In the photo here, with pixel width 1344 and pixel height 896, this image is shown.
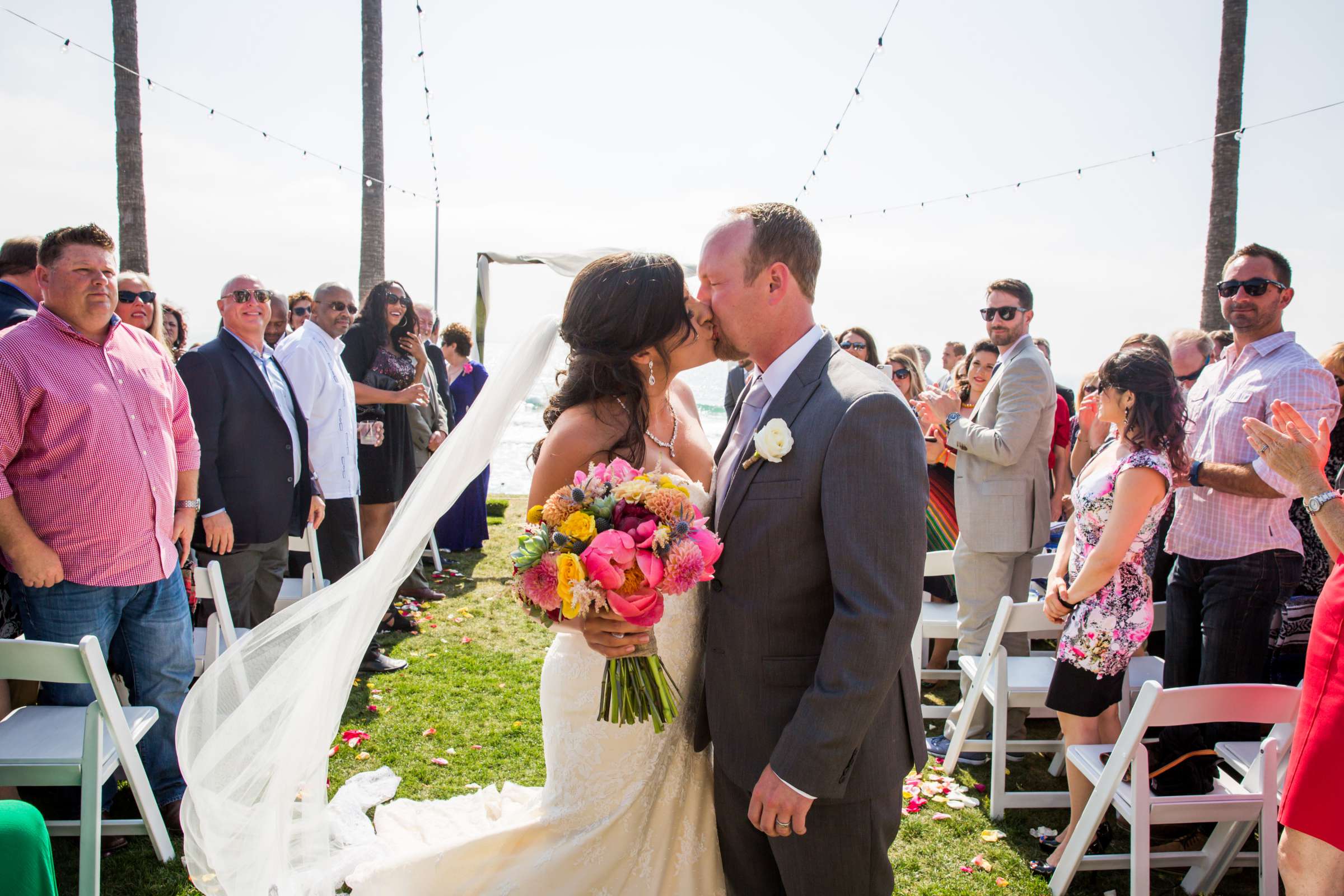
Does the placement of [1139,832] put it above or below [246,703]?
below

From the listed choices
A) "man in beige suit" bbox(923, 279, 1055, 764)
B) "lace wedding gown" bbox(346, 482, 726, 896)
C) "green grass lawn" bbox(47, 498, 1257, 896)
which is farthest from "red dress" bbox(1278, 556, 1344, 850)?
"man in beige suit" bbox(923, 279, 1055, 764)

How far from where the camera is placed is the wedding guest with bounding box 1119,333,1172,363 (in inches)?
144

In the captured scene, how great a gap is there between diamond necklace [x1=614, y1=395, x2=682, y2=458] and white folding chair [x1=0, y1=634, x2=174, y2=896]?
211cm

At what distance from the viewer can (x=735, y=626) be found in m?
2.12

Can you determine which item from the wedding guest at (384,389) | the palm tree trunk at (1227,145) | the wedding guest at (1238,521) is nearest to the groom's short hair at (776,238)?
the wedding guest at (1238,521)

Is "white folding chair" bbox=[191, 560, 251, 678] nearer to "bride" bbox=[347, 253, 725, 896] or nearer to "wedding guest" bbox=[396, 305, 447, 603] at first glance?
"bride" bbox=[347, 253, 725, 896]

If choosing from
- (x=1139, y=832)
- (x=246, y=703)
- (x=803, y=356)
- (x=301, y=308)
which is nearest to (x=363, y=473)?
(x=301, y=308)

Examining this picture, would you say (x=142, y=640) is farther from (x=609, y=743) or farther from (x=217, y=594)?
(x=609, y=743)

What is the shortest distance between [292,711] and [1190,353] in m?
6.76

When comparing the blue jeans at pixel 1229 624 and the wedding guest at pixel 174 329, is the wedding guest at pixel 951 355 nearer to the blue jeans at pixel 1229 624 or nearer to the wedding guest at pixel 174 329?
the blue jeans at pixel 1229 624

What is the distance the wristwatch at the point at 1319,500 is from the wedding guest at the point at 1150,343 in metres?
1.09

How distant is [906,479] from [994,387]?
3555 millimetres

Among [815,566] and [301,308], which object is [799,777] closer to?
[815,566]

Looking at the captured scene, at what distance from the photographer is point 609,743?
2635 millimetres
